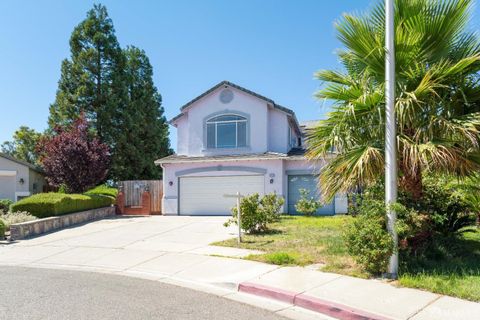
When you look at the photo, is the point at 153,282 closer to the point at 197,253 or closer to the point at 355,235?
the point at 197,253

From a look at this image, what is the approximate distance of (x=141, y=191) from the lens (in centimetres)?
2495

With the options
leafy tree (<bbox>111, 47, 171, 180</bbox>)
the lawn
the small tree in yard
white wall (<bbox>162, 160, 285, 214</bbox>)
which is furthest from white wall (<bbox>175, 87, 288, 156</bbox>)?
leafy tree (<bbox>111, 47, 171, 180</bbox>)

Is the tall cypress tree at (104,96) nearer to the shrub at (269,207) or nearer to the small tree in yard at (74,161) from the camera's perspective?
the small tree in yard at (74,161)

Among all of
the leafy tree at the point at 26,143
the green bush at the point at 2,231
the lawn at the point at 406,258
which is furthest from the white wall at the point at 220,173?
the leafy tree at the point at 26,143

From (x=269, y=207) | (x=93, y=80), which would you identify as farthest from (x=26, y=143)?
(x=269, y=207)

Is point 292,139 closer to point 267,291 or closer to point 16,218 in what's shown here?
point 16,218

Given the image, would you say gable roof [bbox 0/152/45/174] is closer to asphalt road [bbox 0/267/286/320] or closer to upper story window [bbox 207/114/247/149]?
upper story window [bbox 207/114/247/149]

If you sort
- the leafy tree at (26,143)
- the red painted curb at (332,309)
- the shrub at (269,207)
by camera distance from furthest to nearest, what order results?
the leafy tree at (26,143), the shrub at (269,207), the red painted curb at (332,309)

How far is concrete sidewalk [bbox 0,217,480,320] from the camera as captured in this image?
6039 mm

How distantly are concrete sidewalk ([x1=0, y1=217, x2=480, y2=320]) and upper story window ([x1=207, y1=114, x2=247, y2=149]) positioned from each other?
8.16m

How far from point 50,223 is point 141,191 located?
8.24 m

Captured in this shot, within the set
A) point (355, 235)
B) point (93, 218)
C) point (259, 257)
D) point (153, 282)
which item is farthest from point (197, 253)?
point (93, 218)

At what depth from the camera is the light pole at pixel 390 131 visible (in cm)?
762

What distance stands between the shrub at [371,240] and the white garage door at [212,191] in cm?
1406
